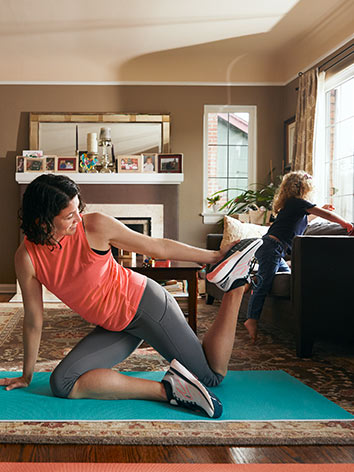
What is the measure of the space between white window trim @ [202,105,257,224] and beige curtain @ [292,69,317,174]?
95 cm

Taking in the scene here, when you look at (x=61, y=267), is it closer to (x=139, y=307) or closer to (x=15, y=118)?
(x=139, y=307)

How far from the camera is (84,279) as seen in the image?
1.97 metres

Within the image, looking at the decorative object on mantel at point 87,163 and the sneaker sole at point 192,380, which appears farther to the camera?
the decorative object on mantel at point 87,163

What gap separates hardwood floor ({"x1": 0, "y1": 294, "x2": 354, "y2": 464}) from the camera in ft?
5.01

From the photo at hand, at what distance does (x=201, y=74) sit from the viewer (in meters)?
6.34

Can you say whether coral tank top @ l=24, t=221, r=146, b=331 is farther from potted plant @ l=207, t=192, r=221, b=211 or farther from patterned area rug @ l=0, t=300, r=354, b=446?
potted plant @ l=207, t=192, r=221, b=211

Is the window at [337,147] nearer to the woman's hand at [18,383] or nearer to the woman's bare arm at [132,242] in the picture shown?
the woman's bare arm at [132,242]

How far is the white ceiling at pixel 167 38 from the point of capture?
15.4 ft

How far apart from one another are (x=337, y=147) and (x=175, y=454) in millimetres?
4200

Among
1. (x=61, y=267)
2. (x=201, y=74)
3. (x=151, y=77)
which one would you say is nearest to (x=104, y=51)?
(x=151, y=77)

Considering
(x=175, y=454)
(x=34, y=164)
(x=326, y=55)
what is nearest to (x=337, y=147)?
(x=326, y=55)

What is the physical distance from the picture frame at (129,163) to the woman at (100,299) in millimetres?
4081

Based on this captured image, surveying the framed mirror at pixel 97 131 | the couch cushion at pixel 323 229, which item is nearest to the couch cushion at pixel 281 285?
the couch cushion at pixel 323 229

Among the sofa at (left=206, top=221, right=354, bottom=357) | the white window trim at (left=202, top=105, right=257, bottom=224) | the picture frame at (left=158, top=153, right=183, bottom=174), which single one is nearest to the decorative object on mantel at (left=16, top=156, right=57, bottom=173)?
the picture frame at (left=158, top=153, right=183, bottom=174)
